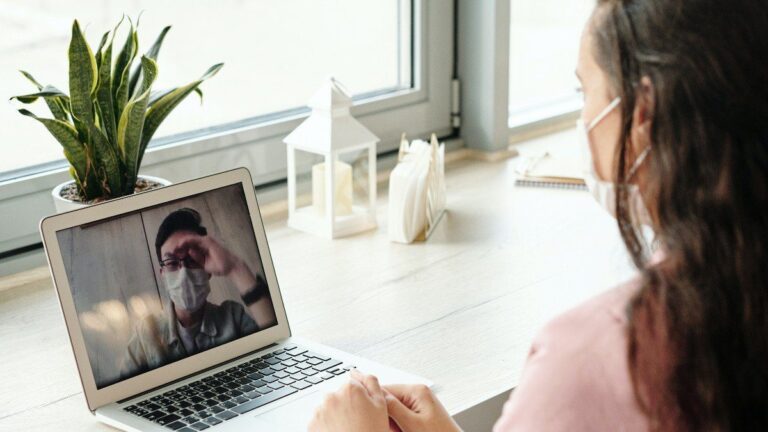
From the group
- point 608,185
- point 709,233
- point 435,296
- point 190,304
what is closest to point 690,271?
point 709,233

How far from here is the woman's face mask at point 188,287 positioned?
132 cm

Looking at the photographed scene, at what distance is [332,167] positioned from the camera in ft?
6.00

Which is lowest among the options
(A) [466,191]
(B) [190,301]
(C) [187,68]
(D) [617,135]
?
(A) [466,191]

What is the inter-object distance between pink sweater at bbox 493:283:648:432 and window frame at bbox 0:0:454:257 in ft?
3.63

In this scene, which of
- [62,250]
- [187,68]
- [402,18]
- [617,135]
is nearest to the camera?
[617,135]

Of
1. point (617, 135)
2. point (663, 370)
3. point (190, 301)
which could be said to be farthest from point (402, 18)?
→ point (663, 370)

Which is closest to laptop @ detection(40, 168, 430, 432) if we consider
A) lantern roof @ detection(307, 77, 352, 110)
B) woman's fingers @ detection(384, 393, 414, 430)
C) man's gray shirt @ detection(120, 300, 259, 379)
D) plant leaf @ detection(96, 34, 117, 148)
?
man's gray shirt @ detection(120, 300, 259, 379)

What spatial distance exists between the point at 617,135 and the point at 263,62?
4.09 ft

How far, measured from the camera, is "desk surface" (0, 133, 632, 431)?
4.42ft

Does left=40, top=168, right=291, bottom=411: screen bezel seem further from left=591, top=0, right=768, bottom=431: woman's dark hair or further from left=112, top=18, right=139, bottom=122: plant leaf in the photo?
left=591, top=0, right=768, bottom=431: woman's dark hair

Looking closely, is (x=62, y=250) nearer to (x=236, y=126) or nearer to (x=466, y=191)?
(x=236, y=126)

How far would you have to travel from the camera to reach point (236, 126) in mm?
2016

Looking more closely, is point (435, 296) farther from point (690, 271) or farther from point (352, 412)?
point (690, 271)

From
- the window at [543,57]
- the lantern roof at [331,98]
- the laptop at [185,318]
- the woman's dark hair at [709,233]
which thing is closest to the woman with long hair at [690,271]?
the woman's dark hair at [709,233]
